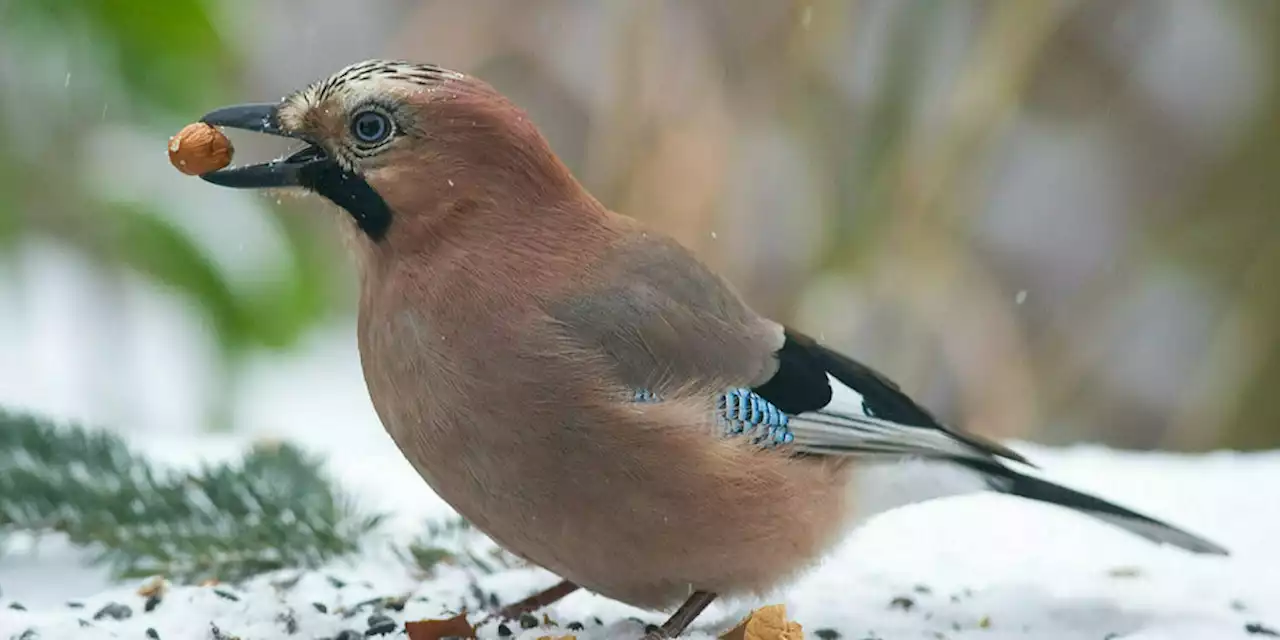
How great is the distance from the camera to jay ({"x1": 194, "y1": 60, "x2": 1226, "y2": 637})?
1570 millimetres

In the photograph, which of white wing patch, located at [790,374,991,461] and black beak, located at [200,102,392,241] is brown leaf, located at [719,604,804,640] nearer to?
white wing patch, located at [790,374,991,461]

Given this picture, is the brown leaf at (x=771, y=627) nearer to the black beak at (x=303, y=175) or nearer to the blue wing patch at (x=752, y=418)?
the blue wing patch at (x=752, y=418)

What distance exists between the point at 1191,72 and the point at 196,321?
10.5ft

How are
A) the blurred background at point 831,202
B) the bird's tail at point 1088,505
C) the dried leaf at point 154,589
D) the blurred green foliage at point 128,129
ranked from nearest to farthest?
the dried leaf at point 154,589
the bird's tail at point 1088,505
the blurred green foliage at point 128,129
the blurred background at point 831,202

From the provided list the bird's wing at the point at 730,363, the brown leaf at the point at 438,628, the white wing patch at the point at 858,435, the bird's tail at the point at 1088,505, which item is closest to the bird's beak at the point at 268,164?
the bird's wing at the point at 730,363

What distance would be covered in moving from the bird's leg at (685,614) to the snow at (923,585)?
4 cm

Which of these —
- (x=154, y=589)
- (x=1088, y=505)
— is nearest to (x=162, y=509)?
(x=154, y=589)

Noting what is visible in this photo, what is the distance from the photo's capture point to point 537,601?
1881mm

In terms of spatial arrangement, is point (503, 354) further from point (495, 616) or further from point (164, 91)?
point (164, 91)

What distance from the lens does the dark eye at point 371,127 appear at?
1.62m

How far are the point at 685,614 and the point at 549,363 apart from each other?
1.30 feet

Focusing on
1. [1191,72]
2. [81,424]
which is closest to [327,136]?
[81,424]

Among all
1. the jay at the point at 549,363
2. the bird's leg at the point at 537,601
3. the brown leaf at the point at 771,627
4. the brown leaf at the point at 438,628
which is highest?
the jay at the point at 549,363

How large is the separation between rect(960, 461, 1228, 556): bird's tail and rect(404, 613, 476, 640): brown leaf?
2.56 ft
